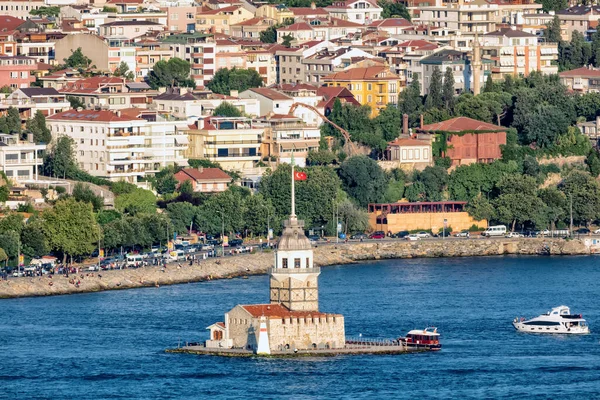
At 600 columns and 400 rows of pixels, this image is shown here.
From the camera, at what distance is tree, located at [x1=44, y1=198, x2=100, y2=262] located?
10619 centimetres

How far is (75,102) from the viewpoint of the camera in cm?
13300

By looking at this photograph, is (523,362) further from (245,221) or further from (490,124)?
(490,124)

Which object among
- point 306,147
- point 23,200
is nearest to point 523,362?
point 23,200

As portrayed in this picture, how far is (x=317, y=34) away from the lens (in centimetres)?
15925

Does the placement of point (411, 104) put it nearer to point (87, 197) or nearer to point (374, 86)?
point (374, 86)

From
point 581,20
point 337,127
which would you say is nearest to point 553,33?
point 581,20

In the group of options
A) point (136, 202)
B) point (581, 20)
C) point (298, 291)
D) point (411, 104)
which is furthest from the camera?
point (581, 20)

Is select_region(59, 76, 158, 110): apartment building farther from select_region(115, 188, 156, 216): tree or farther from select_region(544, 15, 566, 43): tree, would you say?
select_region(544, 15, 566, 43): tree

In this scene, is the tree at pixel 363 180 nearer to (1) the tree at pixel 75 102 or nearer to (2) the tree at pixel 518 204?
(2) the tree at pixel 518 204

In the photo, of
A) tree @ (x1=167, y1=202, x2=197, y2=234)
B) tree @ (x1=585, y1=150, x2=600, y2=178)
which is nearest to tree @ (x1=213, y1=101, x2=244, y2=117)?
tree @ (x1=167, y1=202, x2=197, y2=234)

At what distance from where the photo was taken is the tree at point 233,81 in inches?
5669

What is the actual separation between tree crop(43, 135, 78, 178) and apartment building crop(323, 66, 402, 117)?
892 inches

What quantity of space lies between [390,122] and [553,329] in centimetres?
4673

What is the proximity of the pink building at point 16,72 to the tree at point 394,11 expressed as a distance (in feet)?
110
